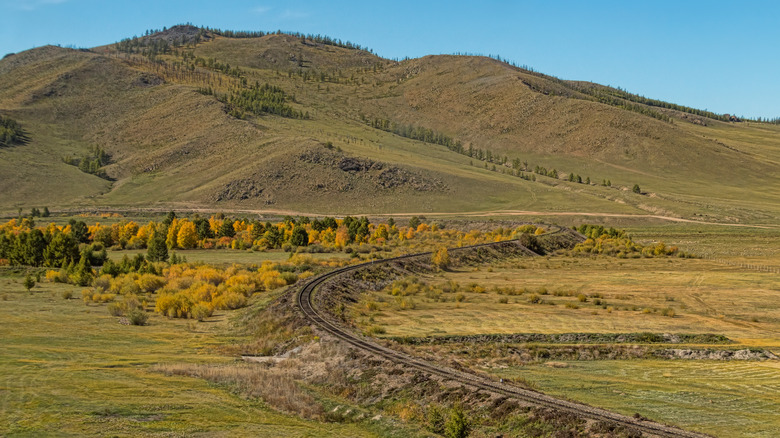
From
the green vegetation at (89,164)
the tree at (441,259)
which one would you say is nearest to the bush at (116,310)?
the tree at (441,259)

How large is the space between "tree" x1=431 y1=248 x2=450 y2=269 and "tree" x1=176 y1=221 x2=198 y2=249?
3898 cm

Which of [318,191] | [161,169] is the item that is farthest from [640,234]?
[161,169]

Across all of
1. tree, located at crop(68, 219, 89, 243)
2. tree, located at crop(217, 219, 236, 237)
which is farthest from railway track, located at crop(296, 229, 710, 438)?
tree, located at crop(68, 219, 89, 243)

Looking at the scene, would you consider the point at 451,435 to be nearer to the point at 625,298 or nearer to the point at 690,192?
the point at 625,298

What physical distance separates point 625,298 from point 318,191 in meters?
109

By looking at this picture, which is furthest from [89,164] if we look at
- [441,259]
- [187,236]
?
[441,259]

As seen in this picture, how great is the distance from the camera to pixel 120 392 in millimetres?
22938

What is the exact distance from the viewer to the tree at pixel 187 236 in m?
90.4

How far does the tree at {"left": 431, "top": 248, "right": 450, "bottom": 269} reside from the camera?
224 ft

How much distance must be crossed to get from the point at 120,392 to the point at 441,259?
158ft

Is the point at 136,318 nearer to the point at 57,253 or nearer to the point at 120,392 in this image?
the point at 120,392

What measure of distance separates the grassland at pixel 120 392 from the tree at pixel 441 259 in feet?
112

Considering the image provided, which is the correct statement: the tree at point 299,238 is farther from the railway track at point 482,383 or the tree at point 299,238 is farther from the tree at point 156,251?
the railway track at point 482,383

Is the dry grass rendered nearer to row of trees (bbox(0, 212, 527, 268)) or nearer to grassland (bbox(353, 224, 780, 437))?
grassland (bbox(353, 224, 780, 437))
